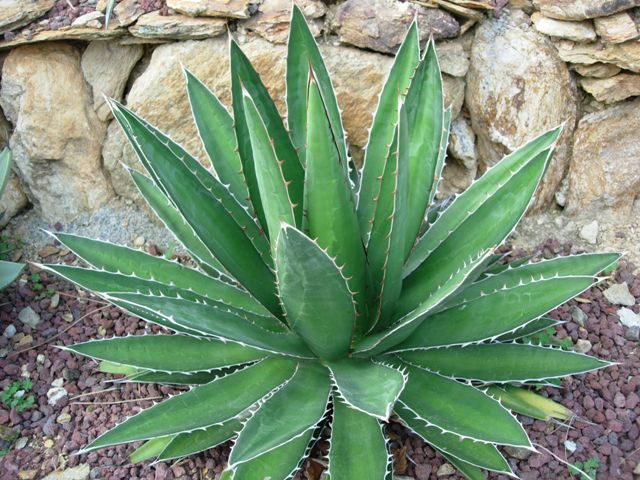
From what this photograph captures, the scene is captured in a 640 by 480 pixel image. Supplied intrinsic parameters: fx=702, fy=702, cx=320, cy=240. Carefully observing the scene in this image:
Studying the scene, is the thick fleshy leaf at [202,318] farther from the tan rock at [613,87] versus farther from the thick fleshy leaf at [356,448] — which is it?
the tan rock at [613,87]

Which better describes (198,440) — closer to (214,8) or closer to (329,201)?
(329,201)

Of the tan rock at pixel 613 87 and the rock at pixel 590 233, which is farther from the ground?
the tan rock at pixel 613 87

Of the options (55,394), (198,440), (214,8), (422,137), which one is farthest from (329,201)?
(55,394)

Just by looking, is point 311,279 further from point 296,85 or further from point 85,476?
point 85,476

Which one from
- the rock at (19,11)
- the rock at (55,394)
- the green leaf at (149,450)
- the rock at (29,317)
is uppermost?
the rock at (19,11)

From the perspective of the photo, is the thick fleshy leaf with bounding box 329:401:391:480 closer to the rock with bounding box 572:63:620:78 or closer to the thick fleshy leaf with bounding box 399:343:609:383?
the thick fleshy leaf with bounding box 399:343:609:383

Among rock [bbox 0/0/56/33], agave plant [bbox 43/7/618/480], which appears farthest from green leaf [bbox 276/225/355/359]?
rock [bbox 0/0/56/33]

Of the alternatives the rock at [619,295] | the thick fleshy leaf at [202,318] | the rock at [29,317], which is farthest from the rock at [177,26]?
the rock at [619,295]
